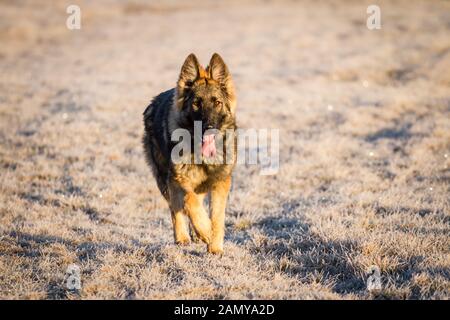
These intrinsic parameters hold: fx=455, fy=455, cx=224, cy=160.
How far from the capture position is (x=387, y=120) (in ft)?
42.3

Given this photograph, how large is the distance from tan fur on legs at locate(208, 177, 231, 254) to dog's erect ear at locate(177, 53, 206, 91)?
132cm

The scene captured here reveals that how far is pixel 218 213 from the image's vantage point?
5.65 metres

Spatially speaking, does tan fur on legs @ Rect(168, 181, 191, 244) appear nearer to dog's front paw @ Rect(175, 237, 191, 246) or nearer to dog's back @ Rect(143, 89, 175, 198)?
dog's front paw @ Rect(175, 237, 191, 246)

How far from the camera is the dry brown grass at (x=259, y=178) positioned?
4.77 metres

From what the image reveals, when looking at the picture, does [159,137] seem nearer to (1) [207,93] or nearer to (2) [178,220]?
(1) [207,93]

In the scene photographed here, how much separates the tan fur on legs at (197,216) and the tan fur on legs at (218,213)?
137 millimetres

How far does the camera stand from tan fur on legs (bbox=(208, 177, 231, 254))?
551cm

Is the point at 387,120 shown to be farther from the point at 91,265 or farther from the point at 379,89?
the point at 91,265

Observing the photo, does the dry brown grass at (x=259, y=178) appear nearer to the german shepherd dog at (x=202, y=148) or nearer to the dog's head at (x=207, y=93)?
the german shepherd dog at (x=202, y=148)

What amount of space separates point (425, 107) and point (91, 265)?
11859 millimetres

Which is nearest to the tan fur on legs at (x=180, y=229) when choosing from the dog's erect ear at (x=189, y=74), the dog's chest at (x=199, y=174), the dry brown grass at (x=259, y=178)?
the dry brown grass at (x=259, y=178)

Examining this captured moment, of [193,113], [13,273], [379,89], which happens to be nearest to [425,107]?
[379,89]

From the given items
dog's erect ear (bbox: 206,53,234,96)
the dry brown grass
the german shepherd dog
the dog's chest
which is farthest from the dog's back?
the dry brown grass
